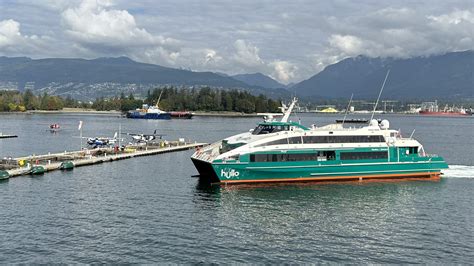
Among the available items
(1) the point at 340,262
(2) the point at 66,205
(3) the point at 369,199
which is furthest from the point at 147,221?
(3) the point at 369,199

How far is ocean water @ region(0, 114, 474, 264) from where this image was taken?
2756 centimetres

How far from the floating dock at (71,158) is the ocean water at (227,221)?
2.20m

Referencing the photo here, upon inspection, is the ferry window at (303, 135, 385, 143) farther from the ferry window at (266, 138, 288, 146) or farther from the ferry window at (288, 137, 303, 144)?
the ferry window at (266, 138, 288, 146)

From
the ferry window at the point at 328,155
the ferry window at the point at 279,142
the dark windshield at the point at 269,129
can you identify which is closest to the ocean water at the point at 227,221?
the ferry window at the point at 328,155

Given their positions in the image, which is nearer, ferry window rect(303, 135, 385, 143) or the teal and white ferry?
the teal and white ferry

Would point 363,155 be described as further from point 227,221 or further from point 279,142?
point 227,221

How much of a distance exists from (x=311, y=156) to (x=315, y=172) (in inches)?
60.4

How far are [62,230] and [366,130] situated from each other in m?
31.0

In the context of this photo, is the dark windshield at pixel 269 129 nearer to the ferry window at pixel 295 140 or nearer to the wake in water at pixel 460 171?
the ferry window at pixel 295 140

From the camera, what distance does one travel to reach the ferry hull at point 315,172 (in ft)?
148

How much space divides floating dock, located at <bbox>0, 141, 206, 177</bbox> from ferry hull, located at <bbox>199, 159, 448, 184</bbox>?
1625 cm

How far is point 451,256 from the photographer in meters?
27.9

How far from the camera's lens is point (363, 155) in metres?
49.6

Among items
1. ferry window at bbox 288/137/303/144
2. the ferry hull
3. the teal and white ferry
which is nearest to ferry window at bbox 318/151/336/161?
the teal and white ferry
